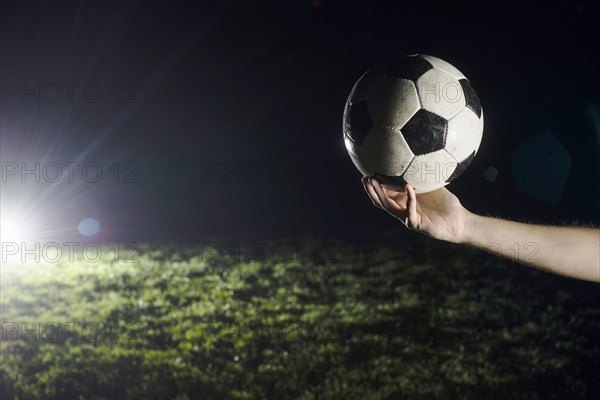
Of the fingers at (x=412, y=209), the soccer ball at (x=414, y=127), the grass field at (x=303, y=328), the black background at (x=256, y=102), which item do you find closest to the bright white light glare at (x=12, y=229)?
the black background at (x=256, y=102)

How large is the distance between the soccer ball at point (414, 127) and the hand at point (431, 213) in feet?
1.16

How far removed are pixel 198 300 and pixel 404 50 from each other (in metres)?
7.57

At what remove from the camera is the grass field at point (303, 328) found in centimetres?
380

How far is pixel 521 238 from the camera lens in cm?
193

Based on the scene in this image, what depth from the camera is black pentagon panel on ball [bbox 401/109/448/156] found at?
2564 mm

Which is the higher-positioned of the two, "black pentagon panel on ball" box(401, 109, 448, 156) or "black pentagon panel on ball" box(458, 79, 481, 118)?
"black pentagon panel on ball" box(458, 79, 481, 118)

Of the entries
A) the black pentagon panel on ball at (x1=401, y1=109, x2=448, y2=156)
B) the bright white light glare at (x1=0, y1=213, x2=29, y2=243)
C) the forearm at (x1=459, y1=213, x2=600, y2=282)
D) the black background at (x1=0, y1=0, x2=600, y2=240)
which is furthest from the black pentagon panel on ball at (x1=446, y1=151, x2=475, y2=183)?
the bright white light glare at (x1=0, y1=213, x2=29, y2=243)

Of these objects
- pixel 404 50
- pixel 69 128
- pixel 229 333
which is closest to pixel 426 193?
pixel 229 333

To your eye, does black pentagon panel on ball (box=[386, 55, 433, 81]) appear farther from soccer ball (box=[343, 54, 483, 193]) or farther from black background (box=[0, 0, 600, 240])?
black background (box=[0, 0, 600, 240])

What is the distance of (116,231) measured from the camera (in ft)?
28.2

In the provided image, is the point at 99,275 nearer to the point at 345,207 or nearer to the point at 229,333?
the point at 229,333

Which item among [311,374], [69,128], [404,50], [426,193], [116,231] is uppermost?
[404,50]

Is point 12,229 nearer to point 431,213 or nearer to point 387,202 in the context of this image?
point 387,202

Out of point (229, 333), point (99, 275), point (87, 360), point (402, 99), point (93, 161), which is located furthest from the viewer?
point (93, 161)
